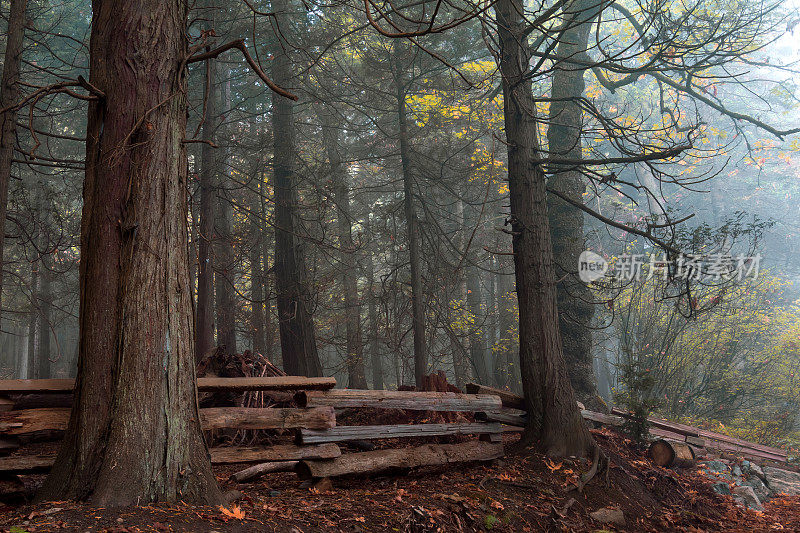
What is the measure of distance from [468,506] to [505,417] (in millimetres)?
2309

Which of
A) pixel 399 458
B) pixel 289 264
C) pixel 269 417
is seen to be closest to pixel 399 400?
pixel 399 458

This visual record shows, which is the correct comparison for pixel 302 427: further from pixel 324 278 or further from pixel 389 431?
pixel 324 278

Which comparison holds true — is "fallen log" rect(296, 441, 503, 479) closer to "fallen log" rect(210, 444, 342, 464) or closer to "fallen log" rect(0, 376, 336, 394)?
"fallen log" rect(210, 444, 342, 464)

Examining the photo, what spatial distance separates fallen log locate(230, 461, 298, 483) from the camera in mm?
5297

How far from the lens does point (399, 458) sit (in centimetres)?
594

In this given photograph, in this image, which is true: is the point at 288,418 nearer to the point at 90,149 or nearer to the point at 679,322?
the point at 90,149

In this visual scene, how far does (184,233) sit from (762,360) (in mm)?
16977

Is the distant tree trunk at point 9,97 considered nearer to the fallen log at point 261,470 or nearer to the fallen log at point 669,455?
the fallen log at point 261,470

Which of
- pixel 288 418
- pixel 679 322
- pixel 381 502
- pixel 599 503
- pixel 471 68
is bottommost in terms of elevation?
pixel 599 503

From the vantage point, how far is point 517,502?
18.0 ft

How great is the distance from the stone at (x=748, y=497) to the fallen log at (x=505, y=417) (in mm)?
3288

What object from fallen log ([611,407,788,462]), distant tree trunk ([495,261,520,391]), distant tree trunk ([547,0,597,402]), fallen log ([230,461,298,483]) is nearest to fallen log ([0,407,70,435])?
fallen log ([230,461,298,483])

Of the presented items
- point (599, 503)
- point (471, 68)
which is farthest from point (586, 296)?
point (471, 68)

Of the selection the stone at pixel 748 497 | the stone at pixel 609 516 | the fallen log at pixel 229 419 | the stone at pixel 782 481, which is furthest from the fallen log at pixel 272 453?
the stone at pixel 782 481
